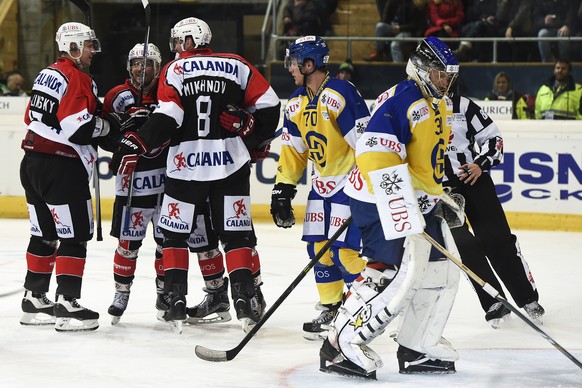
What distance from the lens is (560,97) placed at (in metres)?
8.64

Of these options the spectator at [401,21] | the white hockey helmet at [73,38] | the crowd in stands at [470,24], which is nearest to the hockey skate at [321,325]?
the white hockey helmet at [73,38]

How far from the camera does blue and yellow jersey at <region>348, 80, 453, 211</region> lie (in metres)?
3.99

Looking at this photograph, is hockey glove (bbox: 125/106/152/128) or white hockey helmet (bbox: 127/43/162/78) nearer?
hockey glove (bbox: 125/106/152/128)

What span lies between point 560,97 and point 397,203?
512 centimetres

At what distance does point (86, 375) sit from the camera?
4.12 m

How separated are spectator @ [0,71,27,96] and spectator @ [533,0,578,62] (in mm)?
4395

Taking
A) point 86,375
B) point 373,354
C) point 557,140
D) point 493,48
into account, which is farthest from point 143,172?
point 493,48

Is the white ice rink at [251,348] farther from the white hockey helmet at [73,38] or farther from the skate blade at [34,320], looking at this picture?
the white hockey helmet at [73,38]

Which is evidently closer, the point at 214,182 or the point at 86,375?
the point at 86,375

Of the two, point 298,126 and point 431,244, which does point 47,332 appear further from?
point 431,244

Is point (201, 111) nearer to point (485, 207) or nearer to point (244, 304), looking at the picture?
point (244, 304)

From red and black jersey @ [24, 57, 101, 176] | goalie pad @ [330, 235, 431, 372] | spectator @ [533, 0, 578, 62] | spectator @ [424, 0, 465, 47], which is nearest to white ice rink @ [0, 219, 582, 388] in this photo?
goalie pad @ [330, 235, 431, 372]

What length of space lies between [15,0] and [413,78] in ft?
20.5

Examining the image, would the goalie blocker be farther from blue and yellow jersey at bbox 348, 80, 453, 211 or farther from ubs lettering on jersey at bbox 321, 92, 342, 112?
ubs lettering on jersey at bbox 321, 92, 342, 112
